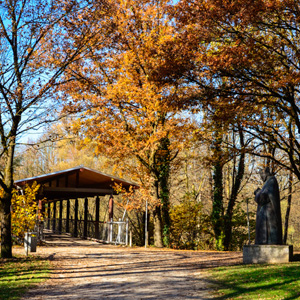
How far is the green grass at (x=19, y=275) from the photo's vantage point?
780 cm

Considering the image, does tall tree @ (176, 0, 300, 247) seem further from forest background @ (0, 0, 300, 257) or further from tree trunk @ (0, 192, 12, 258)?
tree trunk @ (0, 192, 12, 258)

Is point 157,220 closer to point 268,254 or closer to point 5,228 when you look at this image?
point 5,228

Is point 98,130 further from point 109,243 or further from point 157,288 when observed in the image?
point 157,288

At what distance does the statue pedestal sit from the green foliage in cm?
1213

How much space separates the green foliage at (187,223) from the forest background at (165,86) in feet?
0.21

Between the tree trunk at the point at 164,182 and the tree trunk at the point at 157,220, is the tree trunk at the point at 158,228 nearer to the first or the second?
the tree trunk at the point at 157,220

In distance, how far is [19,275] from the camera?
31.4 ft

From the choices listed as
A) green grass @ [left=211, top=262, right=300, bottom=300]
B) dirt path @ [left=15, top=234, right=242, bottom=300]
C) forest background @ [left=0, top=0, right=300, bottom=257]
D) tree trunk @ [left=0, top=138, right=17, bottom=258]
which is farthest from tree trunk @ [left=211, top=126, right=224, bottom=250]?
tree trunk @ [left=0, top=138, right=17, bottom=258]

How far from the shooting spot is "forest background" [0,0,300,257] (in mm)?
11828

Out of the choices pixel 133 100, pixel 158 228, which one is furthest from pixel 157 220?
pixel 133 100

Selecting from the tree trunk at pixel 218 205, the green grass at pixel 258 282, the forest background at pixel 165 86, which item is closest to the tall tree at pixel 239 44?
the forest background at pixel 165 86

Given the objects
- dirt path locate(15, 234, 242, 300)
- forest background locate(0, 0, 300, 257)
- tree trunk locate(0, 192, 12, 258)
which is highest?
forest background locate(0, 0, 300, 257)

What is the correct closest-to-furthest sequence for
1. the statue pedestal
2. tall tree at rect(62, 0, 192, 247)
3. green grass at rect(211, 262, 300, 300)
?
green grass at rect(211, 262, 300, 300)
the statue pedestal
tall tree at rect(62, 0, 192, 247)

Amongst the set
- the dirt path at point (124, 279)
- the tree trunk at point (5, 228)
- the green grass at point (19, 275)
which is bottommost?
the dirt path at point (124, 279)
